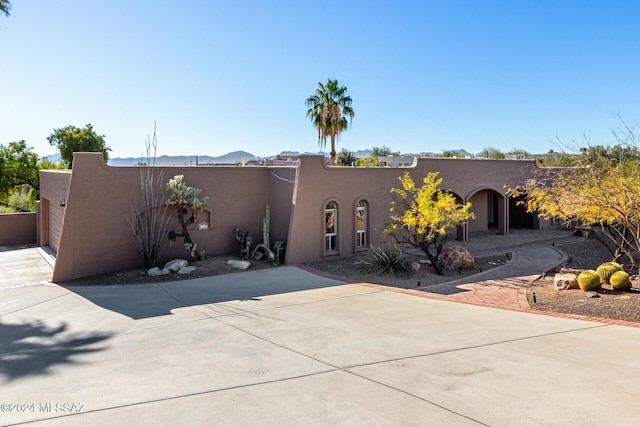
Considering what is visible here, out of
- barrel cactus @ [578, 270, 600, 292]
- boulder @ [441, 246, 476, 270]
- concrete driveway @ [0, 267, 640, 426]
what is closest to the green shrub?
boulder @ [441, 246, 476, 270]

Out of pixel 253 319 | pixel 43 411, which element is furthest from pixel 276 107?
pixel 43 411

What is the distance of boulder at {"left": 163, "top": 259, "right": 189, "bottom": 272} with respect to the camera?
18422 mm

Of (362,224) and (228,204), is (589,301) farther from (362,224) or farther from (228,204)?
(228,204)

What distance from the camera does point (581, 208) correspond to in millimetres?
15008

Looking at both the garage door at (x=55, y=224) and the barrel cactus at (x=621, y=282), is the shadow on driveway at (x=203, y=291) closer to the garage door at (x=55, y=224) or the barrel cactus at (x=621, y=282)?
the garage door at (x=55, y=224)

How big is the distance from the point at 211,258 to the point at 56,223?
9.10 m

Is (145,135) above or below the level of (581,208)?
above

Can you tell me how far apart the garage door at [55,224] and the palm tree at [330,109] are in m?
17.8

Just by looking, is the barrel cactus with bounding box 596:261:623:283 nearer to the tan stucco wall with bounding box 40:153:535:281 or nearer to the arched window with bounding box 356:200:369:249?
the tan stucco wall with bounding box 40:153:535:281

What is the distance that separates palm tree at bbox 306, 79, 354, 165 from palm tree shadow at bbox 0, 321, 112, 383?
25135 mm

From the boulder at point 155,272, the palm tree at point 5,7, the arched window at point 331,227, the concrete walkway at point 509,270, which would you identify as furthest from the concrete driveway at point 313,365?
the palm tree at point 5,7

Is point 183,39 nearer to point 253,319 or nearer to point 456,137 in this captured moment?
point 253,319

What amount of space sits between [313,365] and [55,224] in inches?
822

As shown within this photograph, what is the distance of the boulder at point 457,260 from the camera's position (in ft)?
62.9
